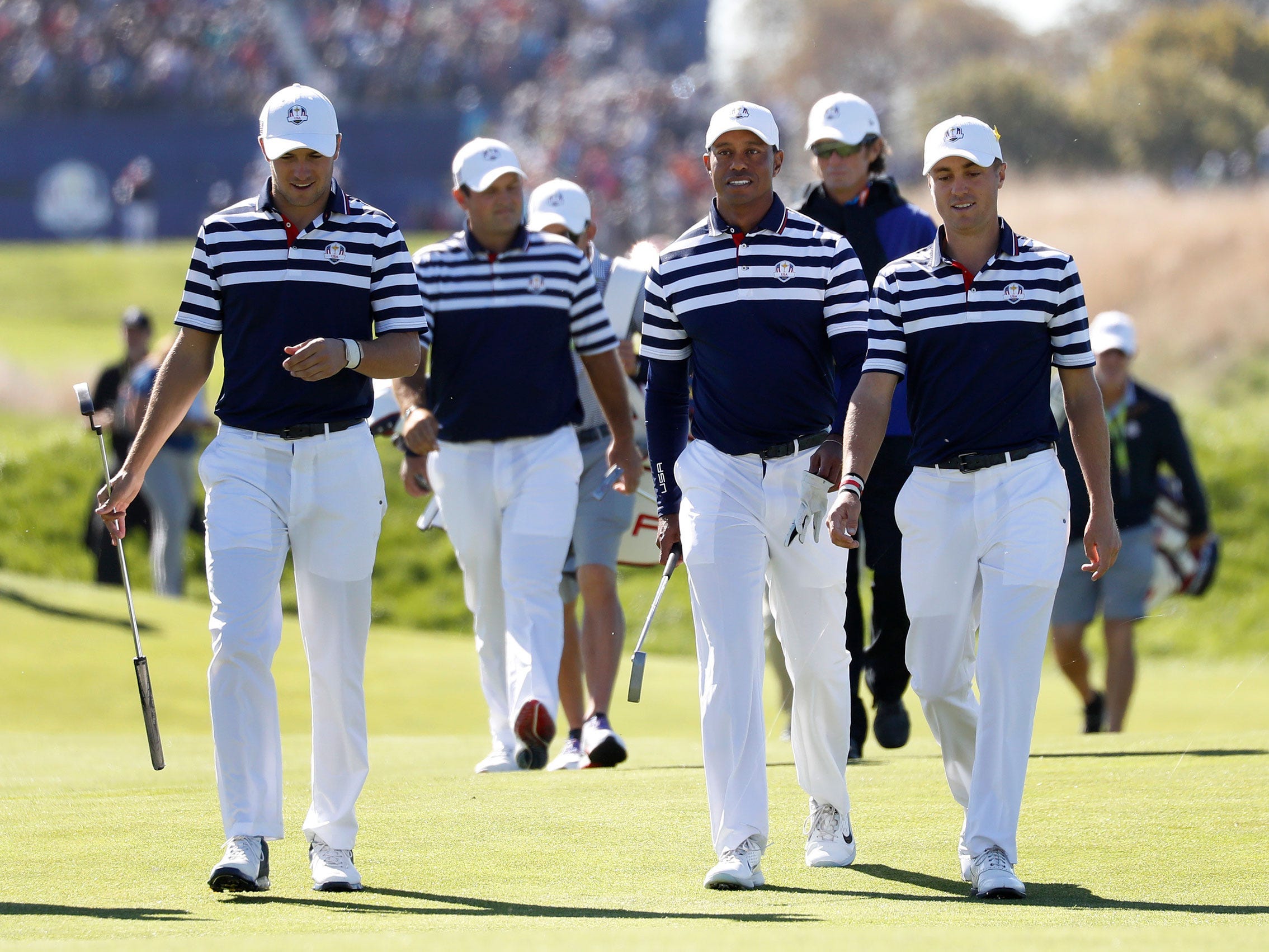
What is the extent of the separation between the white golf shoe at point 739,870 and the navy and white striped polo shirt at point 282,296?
166 centimetres

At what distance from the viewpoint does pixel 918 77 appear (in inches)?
2269

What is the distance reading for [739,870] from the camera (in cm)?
553

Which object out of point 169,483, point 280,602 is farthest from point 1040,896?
point 169,483

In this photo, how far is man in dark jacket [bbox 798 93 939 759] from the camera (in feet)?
25.6

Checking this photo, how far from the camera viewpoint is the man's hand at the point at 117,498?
5.80m

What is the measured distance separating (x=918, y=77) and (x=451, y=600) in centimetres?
4062

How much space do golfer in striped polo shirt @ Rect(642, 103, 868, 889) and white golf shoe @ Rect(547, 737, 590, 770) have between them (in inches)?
92.4

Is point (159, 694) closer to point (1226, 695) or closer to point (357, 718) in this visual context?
point (357, 718)

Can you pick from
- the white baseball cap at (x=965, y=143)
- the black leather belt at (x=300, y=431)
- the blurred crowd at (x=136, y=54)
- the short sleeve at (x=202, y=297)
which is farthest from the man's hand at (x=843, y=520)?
the blurred crowd at (x=136, y=54)

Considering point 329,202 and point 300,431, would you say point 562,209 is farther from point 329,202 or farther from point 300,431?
point 300,431

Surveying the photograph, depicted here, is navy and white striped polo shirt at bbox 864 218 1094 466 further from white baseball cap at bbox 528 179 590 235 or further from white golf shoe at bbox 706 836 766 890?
white baseball cap at bbox 528 179 590 235

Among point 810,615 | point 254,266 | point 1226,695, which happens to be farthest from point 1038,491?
point 1226,695

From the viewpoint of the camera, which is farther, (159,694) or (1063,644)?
(159,694)

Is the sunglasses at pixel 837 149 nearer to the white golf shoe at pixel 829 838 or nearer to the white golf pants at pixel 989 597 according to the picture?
the white golf pants at pixel 989 597
